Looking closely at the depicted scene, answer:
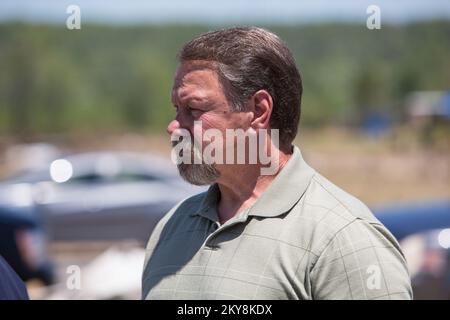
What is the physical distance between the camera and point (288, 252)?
7.97 ft

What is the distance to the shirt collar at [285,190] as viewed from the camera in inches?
101

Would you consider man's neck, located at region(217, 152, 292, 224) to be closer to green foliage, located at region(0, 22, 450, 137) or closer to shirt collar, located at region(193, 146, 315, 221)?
shirt collar, located at region(193, 146, 315, 221)

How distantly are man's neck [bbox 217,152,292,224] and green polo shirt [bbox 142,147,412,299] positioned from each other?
5 cm

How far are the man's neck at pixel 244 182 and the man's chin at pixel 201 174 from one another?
35mm

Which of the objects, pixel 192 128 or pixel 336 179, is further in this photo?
pixel 336 179

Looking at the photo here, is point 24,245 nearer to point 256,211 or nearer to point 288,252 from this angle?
point 256,211

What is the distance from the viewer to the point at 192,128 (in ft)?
8.70

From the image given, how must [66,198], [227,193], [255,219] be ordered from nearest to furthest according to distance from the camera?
[255,219], [227,193], [66,198]

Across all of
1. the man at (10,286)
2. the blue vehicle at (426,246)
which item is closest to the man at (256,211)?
the man at (10,286)

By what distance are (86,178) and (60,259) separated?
5.50 ft

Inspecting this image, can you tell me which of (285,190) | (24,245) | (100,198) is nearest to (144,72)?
(100,198)

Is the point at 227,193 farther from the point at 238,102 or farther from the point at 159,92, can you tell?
the point at 159,92

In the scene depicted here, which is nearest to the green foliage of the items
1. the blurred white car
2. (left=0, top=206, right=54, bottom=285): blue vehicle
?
the blurred white car
